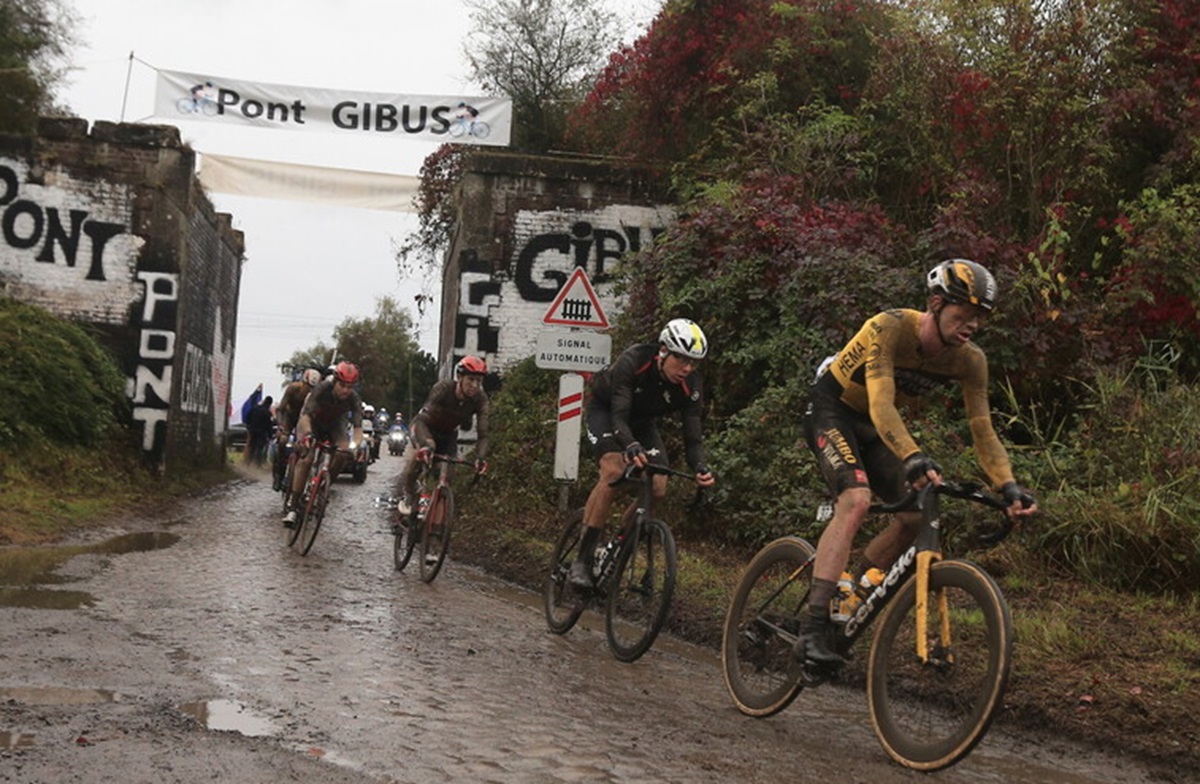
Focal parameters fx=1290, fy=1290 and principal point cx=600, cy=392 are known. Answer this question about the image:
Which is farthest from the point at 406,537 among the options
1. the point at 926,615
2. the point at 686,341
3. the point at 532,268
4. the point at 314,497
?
the point at 532,268

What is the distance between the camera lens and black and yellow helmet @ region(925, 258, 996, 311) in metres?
5.57

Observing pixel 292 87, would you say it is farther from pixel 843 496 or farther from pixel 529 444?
pixel 843 496

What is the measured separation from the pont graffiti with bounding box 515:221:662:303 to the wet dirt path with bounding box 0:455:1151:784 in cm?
1151

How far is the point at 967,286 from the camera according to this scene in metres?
5.57

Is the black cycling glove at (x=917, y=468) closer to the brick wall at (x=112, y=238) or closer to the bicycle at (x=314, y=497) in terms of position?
the bicycle at (x=314, y=497)

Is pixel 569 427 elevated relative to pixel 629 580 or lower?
elevated

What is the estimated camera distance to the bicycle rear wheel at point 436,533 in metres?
10.7

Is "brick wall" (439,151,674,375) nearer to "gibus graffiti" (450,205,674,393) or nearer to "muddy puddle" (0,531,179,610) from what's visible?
"gibus graffiti" (450,205,674,393)

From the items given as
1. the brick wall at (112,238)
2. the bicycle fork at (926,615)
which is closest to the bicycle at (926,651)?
the bicycle fork at (926,615)

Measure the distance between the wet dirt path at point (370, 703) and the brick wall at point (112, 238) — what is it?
450 inches

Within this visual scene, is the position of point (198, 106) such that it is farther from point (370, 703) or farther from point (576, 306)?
point (370, 703)

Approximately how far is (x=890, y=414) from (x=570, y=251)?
1543cm

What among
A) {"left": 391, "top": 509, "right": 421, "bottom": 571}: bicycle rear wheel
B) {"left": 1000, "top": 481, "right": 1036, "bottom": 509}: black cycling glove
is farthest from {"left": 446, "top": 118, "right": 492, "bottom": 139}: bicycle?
{"left": 1000, "top": 481, "right": 1036, "bottom": 509}: black cycling glove

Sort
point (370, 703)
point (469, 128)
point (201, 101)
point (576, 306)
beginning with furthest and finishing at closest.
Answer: point (469, 128) → point (201, 101) → point (576, 306) → point (370, 703)
